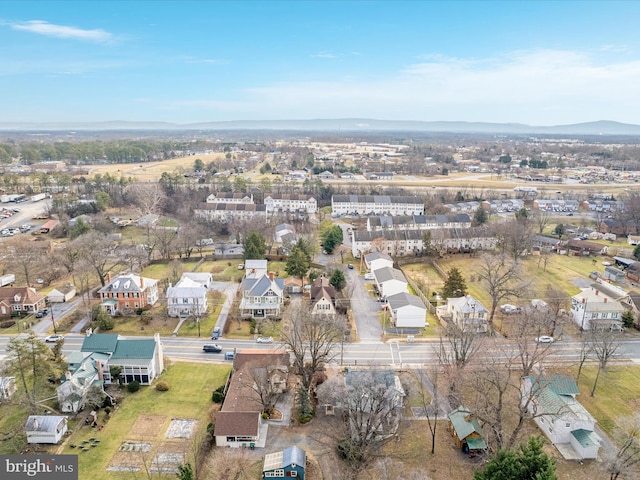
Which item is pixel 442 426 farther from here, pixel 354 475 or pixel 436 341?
pixel 436 341

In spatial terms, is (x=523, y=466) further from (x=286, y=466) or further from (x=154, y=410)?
(x=154, y=410)

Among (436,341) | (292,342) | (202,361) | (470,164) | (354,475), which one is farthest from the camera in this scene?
(470,164)

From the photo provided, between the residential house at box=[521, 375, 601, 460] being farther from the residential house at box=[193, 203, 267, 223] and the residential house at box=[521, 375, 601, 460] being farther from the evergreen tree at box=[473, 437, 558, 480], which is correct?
the residential house at box=[193, 203, 267, 223]

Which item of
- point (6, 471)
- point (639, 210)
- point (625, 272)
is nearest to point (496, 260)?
point (625, 272)

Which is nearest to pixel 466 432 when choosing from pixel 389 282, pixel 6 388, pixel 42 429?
pixel 389 282

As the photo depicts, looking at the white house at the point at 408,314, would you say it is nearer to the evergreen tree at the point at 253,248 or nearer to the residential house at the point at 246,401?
the residential house at the point at 246,401

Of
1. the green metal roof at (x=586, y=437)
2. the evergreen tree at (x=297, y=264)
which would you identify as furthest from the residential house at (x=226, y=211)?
the green metal roof at (x=586, y=437)

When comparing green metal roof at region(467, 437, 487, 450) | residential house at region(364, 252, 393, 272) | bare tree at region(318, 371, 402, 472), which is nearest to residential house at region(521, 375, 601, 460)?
green metal roof at region(467, 437, 487, 450)
